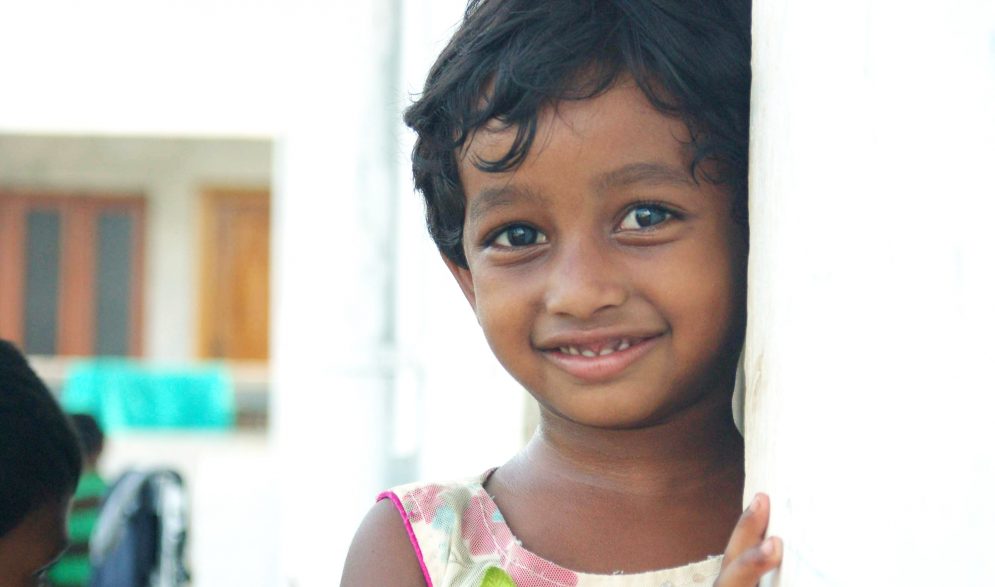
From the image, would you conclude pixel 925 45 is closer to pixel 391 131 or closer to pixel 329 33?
pixel 391 131

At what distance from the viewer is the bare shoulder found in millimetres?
1431

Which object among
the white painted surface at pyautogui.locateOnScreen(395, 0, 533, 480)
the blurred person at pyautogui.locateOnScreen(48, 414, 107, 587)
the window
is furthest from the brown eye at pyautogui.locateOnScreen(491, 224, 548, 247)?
the window

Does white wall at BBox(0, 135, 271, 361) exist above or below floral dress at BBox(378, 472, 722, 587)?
above

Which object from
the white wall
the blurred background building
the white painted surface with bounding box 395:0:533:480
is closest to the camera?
the white painted surface with bounding box 395:0:533:480

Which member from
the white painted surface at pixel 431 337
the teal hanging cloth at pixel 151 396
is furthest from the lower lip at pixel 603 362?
the teal hanging cloth at pixel 151 396

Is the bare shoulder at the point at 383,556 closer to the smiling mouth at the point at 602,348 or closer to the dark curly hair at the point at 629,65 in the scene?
the smiling mouth at the point at 602,348

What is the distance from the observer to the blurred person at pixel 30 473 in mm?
1637

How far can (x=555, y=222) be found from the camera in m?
1.28

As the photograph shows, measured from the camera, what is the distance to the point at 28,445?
5.47ft

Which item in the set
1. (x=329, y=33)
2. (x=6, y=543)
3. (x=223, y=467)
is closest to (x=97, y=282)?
(x=223, y=467)

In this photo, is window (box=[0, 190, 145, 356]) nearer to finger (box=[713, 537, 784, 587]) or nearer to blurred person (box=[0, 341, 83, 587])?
blurred person (box=[0, 341, 83, 587])

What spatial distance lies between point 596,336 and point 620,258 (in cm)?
8

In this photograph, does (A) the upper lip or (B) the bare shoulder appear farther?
(B) the bare shoulder

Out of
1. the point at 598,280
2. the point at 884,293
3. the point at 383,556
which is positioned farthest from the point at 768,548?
the point at 383,556
